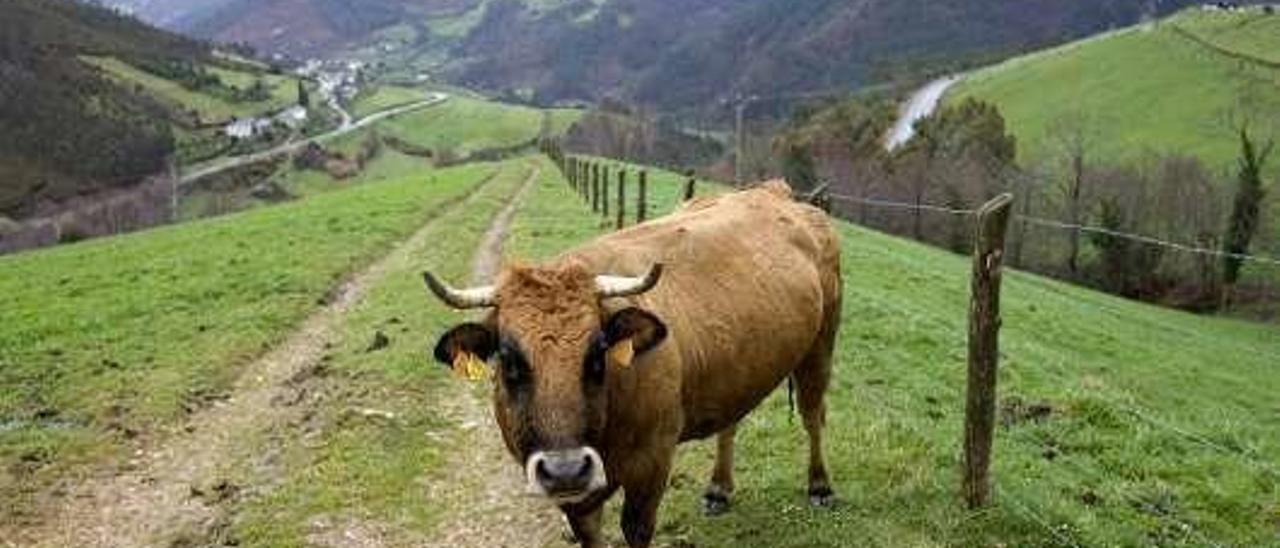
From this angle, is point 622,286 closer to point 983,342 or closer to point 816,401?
point 983,342

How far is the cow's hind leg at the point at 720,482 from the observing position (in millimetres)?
11508

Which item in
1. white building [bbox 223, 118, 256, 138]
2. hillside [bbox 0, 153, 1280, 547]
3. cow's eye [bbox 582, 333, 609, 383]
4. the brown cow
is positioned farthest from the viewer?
white building [bbox 223, 118, 256, 138]

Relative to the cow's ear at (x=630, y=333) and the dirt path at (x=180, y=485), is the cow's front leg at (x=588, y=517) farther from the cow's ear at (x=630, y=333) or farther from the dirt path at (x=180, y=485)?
the dirt path at (x=180, y=485)

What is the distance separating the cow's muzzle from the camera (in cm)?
727

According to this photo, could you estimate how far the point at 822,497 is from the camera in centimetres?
1151

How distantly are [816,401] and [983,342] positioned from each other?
6.54 ft

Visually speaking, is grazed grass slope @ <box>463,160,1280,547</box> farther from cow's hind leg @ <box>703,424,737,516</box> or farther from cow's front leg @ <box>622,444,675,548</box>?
cow's front leg @ <box>622,444,675,548</box>

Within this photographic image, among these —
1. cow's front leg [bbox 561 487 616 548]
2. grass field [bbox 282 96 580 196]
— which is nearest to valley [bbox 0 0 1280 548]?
cow's front leg [bbox 561 487 616 548]

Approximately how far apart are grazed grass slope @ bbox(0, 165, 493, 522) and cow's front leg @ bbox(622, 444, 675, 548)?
25.8 feet

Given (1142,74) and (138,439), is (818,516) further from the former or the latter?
(1142,74)

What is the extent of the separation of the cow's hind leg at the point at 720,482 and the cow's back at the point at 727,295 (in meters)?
1.13

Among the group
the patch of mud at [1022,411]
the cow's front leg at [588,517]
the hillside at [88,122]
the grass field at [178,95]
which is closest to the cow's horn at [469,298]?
the cow's front leg at [588,517]

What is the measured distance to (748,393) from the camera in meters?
10.1

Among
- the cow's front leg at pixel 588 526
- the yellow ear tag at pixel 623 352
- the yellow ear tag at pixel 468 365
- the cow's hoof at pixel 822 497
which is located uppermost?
the yellow ear tag at pixel 623 352
